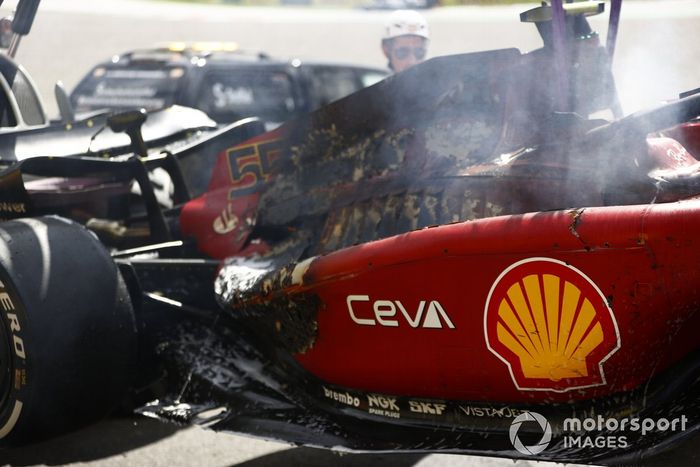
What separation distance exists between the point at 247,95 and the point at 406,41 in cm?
543

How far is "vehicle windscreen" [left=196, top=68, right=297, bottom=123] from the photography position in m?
10.8

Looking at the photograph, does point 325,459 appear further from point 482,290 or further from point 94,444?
point 482,290

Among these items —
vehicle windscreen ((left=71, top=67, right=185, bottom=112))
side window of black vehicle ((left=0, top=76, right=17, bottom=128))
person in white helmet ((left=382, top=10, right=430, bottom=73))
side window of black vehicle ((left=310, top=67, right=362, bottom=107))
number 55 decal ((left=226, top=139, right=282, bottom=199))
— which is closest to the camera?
number 55 decal ((left=226, top=139, right=282, bottom=199))

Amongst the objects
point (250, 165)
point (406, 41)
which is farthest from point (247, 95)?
point (250, 165)

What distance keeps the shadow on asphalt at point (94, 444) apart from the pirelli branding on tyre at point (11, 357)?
0.48 metres

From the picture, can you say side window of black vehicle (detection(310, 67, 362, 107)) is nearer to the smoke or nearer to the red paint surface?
the smoke

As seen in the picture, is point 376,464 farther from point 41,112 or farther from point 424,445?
point 41,112

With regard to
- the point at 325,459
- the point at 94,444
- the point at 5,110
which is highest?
the point at 5,110

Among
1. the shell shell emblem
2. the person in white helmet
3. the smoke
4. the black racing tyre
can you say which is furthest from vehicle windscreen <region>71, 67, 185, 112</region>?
the shell shell emblem

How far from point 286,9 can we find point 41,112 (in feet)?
61.3

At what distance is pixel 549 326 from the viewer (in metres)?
2.72

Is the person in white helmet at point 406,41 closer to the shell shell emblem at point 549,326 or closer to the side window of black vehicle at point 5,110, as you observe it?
the side window of black vehicle at point 5,110

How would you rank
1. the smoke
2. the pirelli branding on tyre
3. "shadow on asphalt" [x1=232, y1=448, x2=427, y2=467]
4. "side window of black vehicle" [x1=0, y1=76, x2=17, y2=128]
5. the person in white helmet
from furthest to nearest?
the person in white helmet, "side window of black vehicle" [x1=0, y1=76, x2=17, y2=128], the smoke, "shadow on asphalt" [x1=232, y1=448, x2=427, y2=467], the pirelli branding on tyre

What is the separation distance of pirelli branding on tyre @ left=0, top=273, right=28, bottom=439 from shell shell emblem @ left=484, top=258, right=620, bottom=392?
5.21 feet
